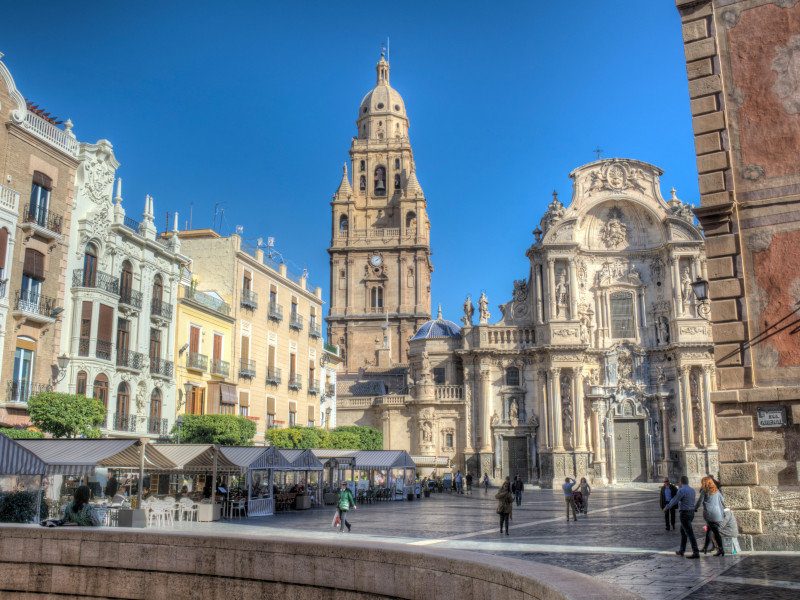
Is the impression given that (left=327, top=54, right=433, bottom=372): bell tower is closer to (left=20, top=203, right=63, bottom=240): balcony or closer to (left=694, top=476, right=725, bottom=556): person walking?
(left=20, top=203, right=63, bottom=240): balcony

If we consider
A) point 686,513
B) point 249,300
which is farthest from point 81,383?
point 686,513

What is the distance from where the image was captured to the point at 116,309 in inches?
1225

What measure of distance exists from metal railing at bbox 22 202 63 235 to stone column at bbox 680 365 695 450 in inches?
1455

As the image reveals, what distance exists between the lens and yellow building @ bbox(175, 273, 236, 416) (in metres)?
36.3

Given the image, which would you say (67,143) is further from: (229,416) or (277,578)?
(277,578)

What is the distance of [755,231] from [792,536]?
18.8 ft

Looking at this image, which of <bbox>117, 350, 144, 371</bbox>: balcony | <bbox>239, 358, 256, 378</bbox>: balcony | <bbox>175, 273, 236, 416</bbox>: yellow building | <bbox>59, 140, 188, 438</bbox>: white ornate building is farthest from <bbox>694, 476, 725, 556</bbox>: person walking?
<bbox>239, 358, 256, 378</bbox>: balcony

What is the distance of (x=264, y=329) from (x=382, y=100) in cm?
5166

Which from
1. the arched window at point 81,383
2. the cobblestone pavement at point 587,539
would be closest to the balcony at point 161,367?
the arched window at point 81,383

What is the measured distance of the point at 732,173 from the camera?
15.7 metres

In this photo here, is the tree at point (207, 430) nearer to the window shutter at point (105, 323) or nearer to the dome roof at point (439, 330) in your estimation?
the window shutter at point (105, 323)

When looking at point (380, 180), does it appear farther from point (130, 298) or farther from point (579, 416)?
point (130, 298)

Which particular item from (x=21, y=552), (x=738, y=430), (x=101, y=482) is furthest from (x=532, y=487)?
(x=21, y=552)

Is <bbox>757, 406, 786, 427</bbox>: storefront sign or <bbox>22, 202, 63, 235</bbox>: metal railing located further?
<bbox>22, 202, 63, 235</bbox>: metal railing
